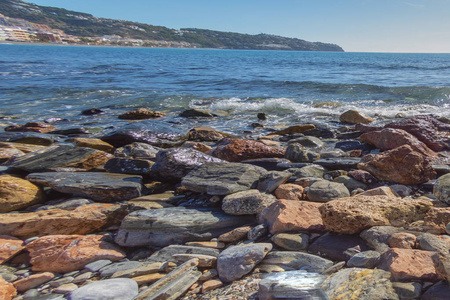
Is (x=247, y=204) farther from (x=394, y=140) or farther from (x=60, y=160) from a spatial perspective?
(x=394, y=140)

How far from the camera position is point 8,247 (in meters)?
2.75

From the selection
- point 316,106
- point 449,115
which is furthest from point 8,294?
point 449,115

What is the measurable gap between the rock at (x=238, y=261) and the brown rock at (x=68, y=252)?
3.26 feet

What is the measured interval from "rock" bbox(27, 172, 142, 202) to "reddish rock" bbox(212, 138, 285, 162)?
162cm

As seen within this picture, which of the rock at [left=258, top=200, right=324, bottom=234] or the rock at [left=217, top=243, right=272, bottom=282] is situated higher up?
the rock at [left=258, top=200, right=324, bottom=234]

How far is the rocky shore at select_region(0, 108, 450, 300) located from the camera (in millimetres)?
1963

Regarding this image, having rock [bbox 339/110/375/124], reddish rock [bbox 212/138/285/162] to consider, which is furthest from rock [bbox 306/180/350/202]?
rock [bbox 339/110/375/124]

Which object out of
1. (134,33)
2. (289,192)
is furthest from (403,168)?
(134,33)

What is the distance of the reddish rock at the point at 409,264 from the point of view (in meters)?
1.80

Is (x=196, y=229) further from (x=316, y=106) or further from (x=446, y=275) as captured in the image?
(x=316, y=106)

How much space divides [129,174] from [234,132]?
4.38 meters

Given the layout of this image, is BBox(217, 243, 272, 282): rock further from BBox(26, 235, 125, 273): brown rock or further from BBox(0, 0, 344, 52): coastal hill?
BBox(0, 0, 344, 52): coastal hill

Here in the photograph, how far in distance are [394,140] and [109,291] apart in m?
5.40

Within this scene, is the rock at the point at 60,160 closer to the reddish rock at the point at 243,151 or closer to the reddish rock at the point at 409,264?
the reddish rock at the point at 243,151
